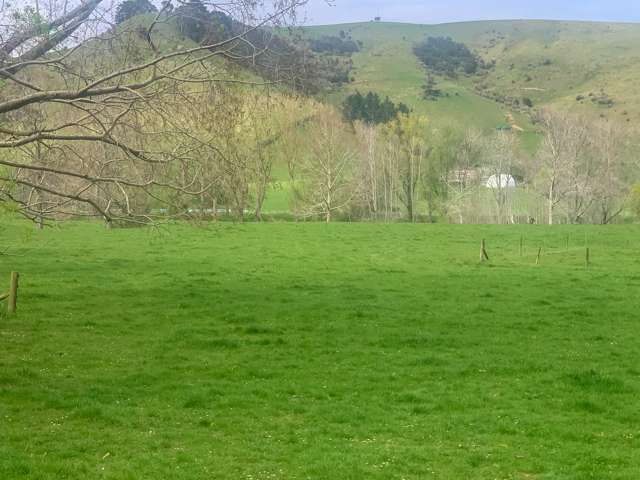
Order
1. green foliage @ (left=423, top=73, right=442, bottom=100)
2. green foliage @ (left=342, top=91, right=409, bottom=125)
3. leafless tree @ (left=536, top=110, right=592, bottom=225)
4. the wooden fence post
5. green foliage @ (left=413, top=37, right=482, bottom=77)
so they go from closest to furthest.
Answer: the wooden fence post, leafless tree @ (left=536, top=110, right=592, bottom=225), green foliage @ (left=342, top=91, right=409, bottom=125), green foliage @ (left=423, top=73, right=442, bottom=100), green foliage @ (left=413, top=37, right=482, bottom=77)

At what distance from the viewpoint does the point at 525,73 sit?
157000 mm

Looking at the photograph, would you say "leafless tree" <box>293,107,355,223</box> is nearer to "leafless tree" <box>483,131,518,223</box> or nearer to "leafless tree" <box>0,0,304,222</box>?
"leafless tree" <box>483,131,518,223</box>

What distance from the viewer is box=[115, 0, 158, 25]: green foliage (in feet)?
41.8

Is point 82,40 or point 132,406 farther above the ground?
point 82,40

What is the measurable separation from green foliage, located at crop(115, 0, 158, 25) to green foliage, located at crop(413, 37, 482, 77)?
14846 centimetres

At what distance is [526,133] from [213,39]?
111 metres

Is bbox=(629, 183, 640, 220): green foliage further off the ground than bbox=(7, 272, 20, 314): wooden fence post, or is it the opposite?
bbox=(629, 183, 640, 220): green foliage

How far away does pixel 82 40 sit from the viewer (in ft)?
41.1

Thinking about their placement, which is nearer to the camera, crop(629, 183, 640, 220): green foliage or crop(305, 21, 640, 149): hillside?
crop(629, 183, 640, 220): green foliage

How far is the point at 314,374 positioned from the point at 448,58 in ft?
527

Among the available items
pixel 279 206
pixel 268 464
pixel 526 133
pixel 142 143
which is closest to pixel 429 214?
pixel 279 206

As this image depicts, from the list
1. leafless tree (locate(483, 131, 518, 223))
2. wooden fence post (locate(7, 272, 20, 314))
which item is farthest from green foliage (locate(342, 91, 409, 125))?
wooden fence post (locate(7, 272, 20, 314))

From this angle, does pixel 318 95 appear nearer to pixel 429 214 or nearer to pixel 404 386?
pixel 404 386

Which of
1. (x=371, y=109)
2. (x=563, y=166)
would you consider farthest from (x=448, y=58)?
(x=563, y=166)
